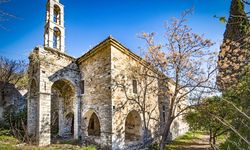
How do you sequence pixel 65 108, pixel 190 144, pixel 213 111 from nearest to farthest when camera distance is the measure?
pixel 213 111, pixel 65 108, pixel 190 144

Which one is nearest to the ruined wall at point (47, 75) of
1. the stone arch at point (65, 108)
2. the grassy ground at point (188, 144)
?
the stone arch at point (65, 108)

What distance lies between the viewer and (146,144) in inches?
529

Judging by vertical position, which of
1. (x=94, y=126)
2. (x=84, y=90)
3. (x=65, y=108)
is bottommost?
(x=94, y=126)

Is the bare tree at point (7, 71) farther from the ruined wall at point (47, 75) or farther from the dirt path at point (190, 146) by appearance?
the dirt path at point (190, 146)

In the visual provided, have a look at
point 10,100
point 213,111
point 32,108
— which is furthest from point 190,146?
point 10,100

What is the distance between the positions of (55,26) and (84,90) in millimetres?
5376

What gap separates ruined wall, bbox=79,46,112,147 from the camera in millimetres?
10953

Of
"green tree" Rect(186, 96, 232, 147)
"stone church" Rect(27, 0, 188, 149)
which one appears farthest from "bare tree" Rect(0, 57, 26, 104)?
"green tree" Rect(186, 96, 232, 147)

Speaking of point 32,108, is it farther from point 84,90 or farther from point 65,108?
point 84,90

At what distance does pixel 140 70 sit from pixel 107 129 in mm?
4916

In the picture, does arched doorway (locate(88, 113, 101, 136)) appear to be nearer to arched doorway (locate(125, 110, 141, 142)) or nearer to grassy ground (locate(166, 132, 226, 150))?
arched doorway (locate(125, 110, 141, 142))

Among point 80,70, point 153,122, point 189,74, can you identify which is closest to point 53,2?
point 80,70

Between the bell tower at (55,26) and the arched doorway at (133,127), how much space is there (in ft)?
24.4

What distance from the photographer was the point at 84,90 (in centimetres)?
1309
